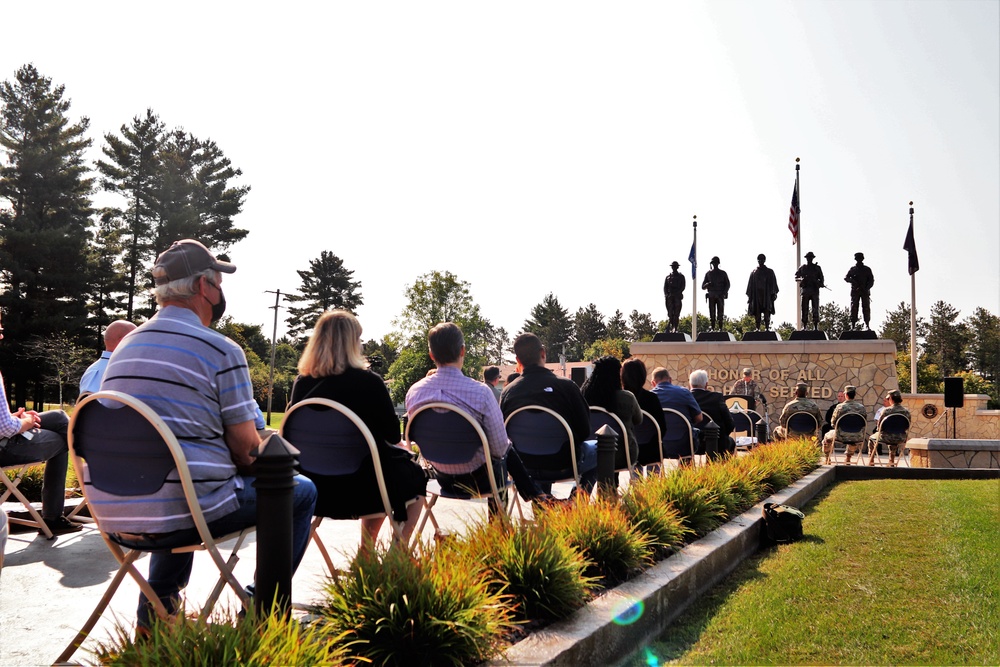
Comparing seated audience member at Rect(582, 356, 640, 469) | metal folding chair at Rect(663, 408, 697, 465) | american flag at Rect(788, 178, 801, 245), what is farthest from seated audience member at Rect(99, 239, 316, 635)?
american flag at Rect(788, 178, 801, 245)

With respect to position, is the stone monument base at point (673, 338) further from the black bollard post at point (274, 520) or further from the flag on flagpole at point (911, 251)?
the black bollard post at point (274, 520)

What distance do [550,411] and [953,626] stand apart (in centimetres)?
248

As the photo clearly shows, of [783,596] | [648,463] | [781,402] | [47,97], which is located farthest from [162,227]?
[783,596]

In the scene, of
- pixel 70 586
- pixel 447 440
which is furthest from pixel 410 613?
pixel 70 586

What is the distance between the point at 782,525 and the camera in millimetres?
5691

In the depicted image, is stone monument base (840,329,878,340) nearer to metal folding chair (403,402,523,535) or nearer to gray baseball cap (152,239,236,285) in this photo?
metal folding chair (403,402,523,535)

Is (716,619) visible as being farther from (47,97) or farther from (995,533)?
(47,97)

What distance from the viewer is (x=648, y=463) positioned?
7035 mm

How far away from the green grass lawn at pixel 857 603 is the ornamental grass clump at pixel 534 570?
1.36 feet

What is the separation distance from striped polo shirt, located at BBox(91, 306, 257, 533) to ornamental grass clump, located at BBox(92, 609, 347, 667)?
0.42 metres

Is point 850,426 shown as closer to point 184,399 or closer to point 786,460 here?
point 786,460

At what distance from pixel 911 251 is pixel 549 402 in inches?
962

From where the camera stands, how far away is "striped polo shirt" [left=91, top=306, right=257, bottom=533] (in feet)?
8.09

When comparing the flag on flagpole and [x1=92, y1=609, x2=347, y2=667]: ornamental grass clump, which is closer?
[x1=92, y1=609, x2=347, y2=667]: ornamental grass clump
